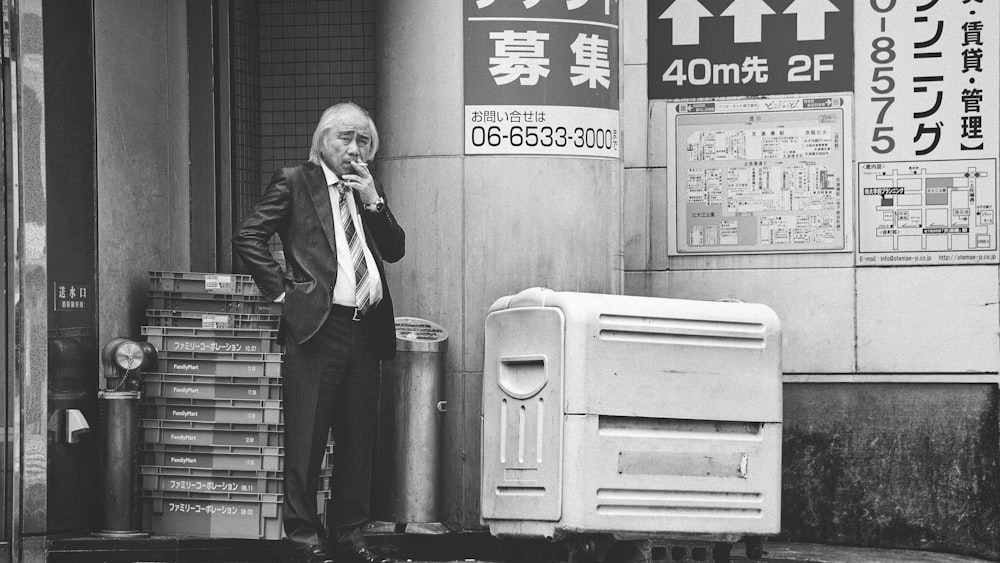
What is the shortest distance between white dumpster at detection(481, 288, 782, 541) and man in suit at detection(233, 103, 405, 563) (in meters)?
0.63

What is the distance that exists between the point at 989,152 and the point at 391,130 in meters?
3.27

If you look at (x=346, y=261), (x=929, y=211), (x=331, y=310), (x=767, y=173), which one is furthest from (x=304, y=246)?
(x=929, y=211)

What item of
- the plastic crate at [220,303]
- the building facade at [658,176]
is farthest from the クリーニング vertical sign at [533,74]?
the plastic crate at [220,303]

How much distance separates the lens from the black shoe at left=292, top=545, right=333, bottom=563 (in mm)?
6770

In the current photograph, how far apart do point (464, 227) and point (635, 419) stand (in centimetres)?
172

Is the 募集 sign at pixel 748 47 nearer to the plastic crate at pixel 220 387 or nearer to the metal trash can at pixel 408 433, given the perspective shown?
the metal trash can at pixel 408 433

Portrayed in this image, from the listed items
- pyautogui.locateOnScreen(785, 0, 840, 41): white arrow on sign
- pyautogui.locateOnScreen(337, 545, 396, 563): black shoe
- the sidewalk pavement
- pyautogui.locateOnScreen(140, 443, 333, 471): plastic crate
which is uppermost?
pyautogui.locateOnScreen(785, 0, 840, 41): white arrow on sign

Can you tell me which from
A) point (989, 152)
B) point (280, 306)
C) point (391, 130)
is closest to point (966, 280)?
point (989, 152)

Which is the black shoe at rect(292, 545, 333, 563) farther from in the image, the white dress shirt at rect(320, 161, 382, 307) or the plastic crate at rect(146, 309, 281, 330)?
the plastic crate at rect(146, 309, 281, 330)

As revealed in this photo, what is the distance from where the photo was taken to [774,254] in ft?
29.1

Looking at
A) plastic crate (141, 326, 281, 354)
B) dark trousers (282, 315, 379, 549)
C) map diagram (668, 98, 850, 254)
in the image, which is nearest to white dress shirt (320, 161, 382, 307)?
dark trousers (282, 315, 379, 549)

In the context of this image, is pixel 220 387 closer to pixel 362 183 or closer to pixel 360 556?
pixel 360 556

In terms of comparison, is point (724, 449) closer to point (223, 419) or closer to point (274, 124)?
point (223, 419)

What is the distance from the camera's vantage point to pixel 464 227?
8203mm
